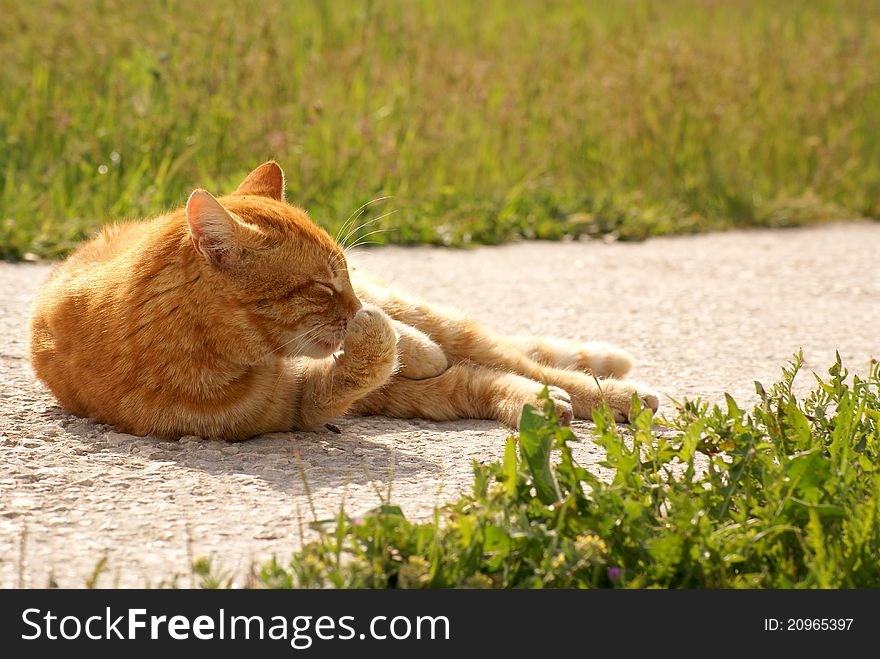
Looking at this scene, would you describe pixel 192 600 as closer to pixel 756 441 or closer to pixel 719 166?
pixel 756 441

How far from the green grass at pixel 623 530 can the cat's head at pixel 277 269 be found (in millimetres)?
829

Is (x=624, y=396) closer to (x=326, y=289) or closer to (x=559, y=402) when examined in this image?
(x=559, y=402)

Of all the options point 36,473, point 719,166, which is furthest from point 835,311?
point 36,473

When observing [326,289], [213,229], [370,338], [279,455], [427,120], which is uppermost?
[427,120]

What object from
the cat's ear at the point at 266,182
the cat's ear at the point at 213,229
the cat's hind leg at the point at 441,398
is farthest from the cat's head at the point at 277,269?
the cat's hind leg at the point at 441,398

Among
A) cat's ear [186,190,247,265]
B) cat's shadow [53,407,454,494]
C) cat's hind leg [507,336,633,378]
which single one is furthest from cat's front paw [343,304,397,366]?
cat's hind leg [507,336,633,378]

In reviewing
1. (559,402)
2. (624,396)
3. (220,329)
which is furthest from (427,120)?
(220,329)

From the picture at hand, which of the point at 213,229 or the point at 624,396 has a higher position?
the point at 213,229

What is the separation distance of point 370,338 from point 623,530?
3.91 ft

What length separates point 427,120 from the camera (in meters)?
7.71

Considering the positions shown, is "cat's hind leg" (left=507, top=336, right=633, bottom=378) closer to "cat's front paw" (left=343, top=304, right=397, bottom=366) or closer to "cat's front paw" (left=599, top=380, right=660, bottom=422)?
"cat's front paw" (left=599, top=380, right=660, bottom=422)

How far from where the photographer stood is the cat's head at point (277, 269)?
124 inches

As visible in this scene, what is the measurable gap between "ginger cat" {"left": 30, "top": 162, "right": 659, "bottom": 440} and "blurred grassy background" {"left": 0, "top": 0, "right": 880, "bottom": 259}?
271 cm

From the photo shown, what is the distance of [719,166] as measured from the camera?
8.20 meters
